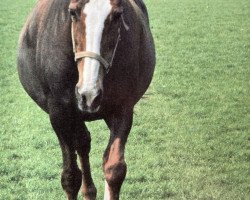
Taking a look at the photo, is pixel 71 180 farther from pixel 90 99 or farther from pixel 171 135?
pixel 171 135

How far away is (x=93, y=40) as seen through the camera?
3785mm

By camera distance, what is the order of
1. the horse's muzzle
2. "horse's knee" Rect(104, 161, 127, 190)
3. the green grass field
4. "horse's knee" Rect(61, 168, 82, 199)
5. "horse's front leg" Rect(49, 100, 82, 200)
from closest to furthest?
the horse's muzzle → "horse's knee" Rect(104, 161, 127, 190) → "horse's front leg" Rect(49, 100, 82, 200) → "horse's knee" Rect(61, 168, 82, 199) → the green grass field

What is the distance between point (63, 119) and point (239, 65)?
791cm

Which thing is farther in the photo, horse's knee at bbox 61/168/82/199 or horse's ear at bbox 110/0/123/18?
horse's knee at bbox 61/168/82/199

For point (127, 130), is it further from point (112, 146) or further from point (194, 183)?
point (194, 183)

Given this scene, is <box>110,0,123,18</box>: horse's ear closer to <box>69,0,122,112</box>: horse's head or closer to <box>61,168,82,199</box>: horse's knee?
<box>69,0,122,112</box>: horse's head

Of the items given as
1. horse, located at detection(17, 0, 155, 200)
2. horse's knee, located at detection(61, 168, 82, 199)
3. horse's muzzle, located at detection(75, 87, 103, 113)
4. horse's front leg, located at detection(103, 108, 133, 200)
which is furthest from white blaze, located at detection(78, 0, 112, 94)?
horse's knee, located at detection(61, 168, 82, 199)

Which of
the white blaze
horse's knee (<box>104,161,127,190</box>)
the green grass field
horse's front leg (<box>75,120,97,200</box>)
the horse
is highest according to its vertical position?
the white blaze

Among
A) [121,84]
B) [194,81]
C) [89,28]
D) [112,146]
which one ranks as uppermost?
[89,28]

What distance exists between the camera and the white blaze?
3.76 metres

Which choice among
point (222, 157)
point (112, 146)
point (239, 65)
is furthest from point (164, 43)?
point (112, 146)

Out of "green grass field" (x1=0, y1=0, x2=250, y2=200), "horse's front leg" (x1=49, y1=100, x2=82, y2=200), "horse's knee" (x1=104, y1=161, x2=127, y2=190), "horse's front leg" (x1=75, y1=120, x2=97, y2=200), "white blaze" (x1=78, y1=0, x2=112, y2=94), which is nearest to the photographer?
"white blaze" (x1=78, y1=0, x2=112, y2=94)

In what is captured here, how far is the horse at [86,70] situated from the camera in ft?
12.4

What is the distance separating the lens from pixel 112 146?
4418mm
